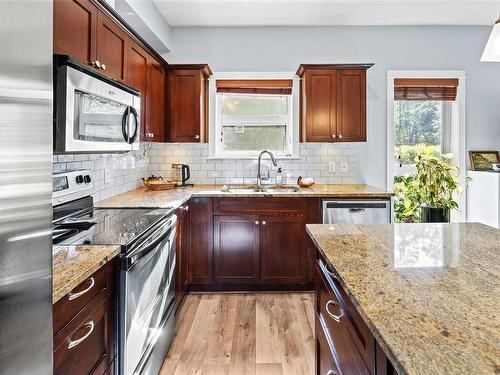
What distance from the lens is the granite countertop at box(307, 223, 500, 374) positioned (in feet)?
2.08

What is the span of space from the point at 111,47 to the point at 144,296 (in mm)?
1492

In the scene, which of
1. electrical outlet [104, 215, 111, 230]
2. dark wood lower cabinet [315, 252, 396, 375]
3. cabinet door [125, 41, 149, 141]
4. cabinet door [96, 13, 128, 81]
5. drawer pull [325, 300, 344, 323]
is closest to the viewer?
dark wood lower cabinet [315, 252, 396, 375]

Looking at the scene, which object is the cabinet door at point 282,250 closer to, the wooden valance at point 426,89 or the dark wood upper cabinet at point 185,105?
the dark wood upper cabinet at point 185,105

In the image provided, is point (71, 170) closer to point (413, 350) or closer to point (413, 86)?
point (413, 350)

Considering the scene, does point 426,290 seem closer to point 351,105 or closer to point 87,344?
point 87,344

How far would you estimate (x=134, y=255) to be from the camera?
1554 mm

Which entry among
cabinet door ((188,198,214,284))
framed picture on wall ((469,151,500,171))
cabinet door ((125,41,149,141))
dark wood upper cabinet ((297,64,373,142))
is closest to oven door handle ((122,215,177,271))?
cabinet door ((188,198,214,284))

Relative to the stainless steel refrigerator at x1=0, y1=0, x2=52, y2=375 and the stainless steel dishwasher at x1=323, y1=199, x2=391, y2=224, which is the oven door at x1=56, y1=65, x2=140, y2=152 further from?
the stainless steel dishwasher at x1=323, y1=199, x2=391, y2=224

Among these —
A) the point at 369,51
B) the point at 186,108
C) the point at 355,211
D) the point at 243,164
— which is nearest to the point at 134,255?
the point at 355,211

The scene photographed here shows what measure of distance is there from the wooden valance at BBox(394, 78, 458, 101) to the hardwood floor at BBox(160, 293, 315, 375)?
7.78 feet

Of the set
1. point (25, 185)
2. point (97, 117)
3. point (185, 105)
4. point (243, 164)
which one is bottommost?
point (25, 185)

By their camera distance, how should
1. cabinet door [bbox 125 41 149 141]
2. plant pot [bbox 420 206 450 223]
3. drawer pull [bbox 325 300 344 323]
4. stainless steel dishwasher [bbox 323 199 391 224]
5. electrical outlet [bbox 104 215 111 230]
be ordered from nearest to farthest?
drawer pull [bbox 325 300 344 323], electrical outlet [bbox 104 215 111 230], cabinet door [bbox 125 41 149 141], stainless steel dishwasher [bbox 323 199 391 224], plant pot [bbox 420 206 450 223]

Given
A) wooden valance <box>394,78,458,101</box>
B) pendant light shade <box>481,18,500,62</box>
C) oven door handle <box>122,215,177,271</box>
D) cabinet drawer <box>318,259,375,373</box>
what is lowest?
cabinet drawer <box>318,259,375,373</box>

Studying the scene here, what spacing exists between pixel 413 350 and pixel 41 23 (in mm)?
899
